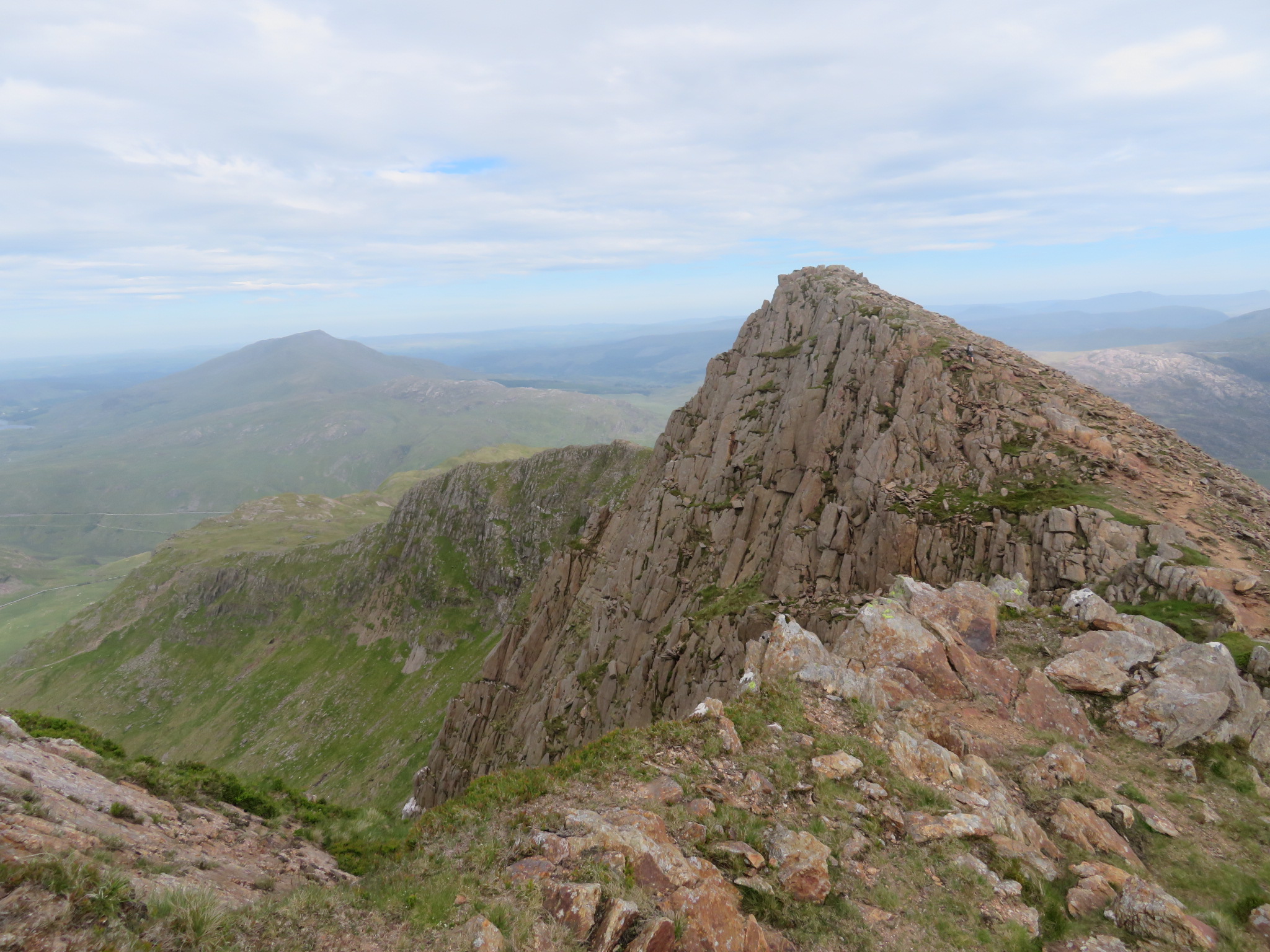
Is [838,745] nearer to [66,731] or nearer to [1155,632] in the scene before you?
[1155,632]

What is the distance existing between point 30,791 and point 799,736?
18637 mm

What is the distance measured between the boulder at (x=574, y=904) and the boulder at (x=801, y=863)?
14.7 ft

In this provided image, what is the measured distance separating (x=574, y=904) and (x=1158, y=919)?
40.4 ft

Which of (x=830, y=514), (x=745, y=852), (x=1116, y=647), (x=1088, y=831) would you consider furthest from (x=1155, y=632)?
(x=830, y=514)

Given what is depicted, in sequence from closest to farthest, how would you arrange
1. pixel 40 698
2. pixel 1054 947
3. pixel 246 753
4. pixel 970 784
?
pixel 1054 947 → pixel 970 784 → pixel 246 753 → pixel 40 698

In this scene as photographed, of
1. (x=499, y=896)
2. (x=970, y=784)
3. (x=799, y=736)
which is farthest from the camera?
(x=799, y=736)

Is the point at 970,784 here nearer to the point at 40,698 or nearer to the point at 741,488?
the point at 741,488

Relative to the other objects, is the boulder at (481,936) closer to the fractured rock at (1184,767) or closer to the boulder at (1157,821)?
the boulder at (1157,821)

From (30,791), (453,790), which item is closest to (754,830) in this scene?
(30,791)

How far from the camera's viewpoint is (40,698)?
132 metres

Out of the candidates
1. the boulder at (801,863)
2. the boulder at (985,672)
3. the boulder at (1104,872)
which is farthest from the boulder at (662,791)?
the boulder at (985,672)

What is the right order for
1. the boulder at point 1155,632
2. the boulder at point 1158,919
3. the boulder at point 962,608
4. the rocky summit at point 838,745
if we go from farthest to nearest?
the boulder at point 962,608 < the boulder at point 1155,632 < the boulder at point 1158,919 < the rocky summit at point 838,745

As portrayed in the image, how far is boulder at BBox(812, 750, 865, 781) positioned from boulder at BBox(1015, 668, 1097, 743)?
27.3 feet

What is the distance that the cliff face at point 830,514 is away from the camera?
31.6m
